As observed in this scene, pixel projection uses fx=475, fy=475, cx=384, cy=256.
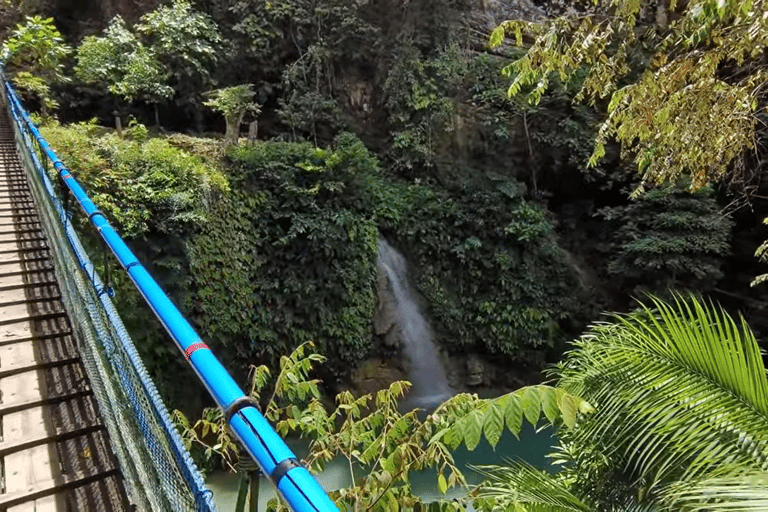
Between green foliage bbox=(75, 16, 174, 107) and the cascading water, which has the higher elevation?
green foliage bbox=(75, 16, 174, 107)

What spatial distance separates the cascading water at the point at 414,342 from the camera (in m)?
9.55

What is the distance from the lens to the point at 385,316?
9531 mm

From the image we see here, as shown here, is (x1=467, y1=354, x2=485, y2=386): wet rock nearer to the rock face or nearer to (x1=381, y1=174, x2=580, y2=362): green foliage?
(x1=381, y1=174, x2=580, y2=362): green foliage

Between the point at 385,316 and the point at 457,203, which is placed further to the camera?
the point at 457,203

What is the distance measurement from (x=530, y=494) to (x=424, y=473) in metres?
5.11

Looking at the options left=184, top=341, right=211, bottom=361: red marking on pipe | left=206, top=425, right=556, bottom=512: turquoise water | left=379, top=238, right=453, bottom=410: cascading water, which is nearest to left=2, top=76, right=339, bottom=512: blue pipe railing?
left=184, top=341, right=211, bottom=361: red marking on pipe

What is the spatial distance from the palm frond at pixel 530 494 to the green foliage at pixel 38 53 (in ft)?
34.6

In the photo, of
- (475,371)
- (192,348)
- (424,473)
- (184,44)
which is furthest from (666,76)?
(184,44)

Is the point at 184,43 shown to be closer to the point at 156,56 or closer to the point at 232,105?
the point at 156,56

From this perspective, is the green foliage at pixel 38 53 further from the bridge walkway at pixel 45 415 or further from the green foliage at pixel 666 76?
the green foliage at pixel 666 76

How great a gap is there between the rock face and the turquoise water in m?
2.49

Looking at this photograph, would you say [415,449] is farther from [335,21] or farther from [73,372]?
[335,21]

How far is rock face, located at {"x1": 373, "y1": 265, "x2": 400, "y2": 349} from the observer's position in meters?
9.42

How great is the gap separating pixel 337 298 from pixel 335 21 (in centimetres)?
723
